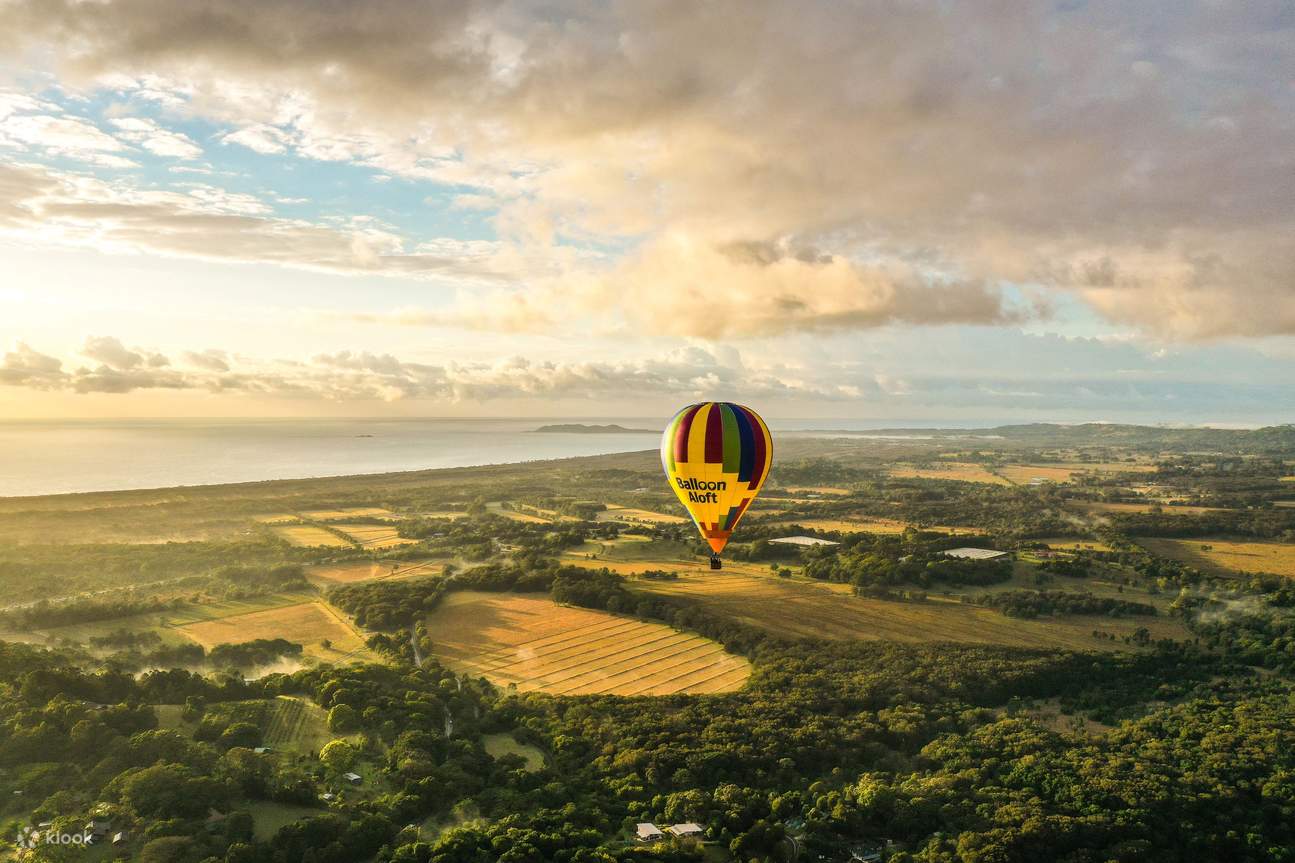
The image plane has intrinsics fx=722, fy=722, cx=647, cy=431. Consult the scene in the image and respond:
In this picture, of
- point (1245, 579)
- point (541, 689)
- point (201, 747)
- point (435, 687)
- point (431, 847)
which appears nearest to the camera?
point (431, 847)

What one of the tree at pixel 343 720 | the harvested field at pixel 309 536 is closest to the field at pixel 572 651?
the tree at pixel 343 720

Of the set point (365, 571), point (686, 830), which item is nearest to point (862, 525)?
point (365, 571)

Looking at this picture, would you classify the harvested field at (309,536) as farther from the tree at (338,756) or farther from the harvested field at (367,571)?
the tree at (338,756)

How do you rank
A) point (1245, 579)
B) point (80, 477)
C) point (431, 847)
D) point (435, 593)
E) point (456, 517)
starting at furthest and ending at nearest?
1. point (80, 477)
2. point (456, 517)
3. point (1245, 579)
4. point (435, 593)
5. point (431, 847)

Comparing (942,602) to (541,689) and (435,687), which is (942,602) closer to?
(541,689)

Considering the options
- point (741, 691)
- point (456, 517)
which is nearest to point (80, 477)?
point (456, 517)

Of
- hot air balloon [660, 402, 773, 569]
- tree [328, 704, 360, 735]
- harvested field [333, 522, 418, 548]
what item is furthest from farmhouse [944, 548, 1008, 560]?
harvested field [333, 522, 418, 548]

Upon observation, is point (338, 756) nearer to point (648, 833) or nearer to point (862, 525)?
point (648, 833)
